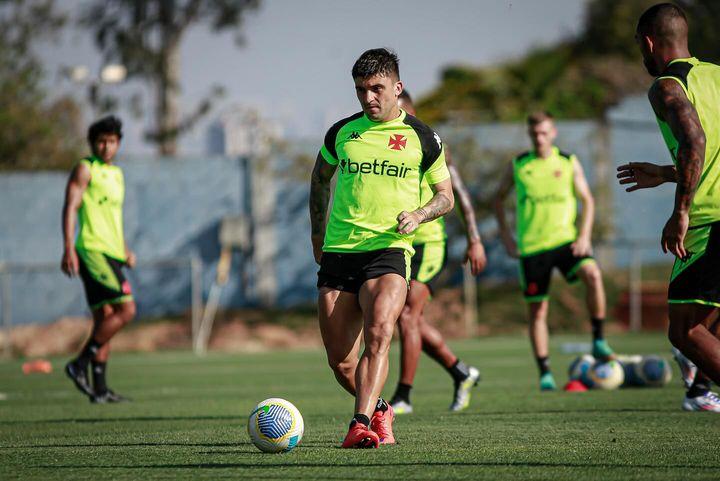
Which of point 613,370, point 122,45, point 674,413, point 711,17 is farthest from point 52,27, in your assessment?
point 674,413

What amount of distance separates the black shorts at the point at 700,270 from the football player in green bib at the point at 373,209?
1526mm

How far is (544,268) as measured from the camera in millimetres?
11938

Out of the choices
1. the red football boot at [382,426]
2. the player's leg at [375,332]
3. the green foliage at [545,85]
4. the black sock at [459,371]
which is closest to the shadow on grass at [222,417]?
the black sock at [459,371]

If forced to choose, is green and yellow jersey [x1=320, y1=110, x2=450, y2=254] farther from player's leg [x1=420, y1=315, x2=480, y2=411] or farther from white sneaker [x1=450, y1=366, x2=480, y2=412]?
white sneaker [x1=450, y1=366, x2=480, y2=412]

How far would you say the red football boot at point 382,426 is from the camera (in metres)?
6.98

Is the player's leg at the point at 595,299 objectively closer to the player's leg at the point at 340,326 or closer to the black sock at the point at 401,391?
the black sock at the point at 401,391

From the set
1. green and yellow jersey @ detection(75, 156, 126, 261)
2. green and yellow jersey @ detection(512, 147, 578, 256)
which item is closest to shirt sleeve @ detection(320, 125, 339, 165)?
green and yellow jersey @ detection(75, 156, 126, 261)

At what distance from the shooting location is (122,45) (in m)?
35.2

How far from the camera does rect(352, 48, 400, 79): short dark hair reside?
6.88 metres

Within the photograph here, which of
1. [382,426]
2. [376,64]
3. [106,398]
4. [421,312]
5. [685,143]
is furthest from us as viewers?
[106,398]

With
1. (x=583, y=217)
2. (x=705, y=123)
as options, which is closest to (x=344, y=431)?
(x=705, y=123)

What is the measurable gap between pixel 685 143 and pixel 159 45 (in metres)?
30.8

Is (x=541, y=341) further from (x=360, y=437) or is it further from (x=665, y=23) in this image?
(x=665, y=23)

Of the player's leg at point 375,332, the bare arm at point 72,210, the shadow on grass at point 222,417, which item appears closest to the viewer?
the player's leg at point 375,332
